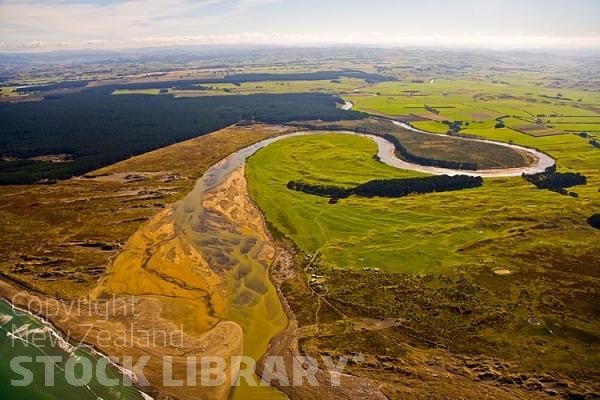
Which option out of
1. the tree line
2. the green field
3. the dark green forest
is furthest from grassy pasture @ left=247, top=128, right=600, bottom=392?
the dark green forest

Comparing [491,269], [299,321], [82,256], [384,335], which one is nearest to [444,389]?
[384,335]

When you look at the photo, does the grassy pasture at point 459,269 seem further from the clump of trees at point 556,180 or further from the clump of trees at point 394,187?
the clump of trees at point 394,187

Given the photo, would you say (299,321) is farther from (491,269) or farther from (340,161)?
(340,161)

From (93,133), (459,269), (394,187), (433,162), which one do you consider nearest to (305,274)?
(459,269)

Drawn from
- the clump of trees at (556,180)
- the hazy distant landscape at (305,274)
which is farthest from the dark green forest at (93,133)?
the clump of trees at (556,180)

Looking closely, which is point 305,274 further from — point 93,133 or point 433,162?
point 93,133

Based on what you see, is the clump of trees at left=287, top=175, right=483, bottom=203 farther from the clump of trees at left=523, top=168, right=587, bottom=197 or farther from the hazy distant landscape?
the clump of trees at left=523, top=168, right=587, bottom=197
